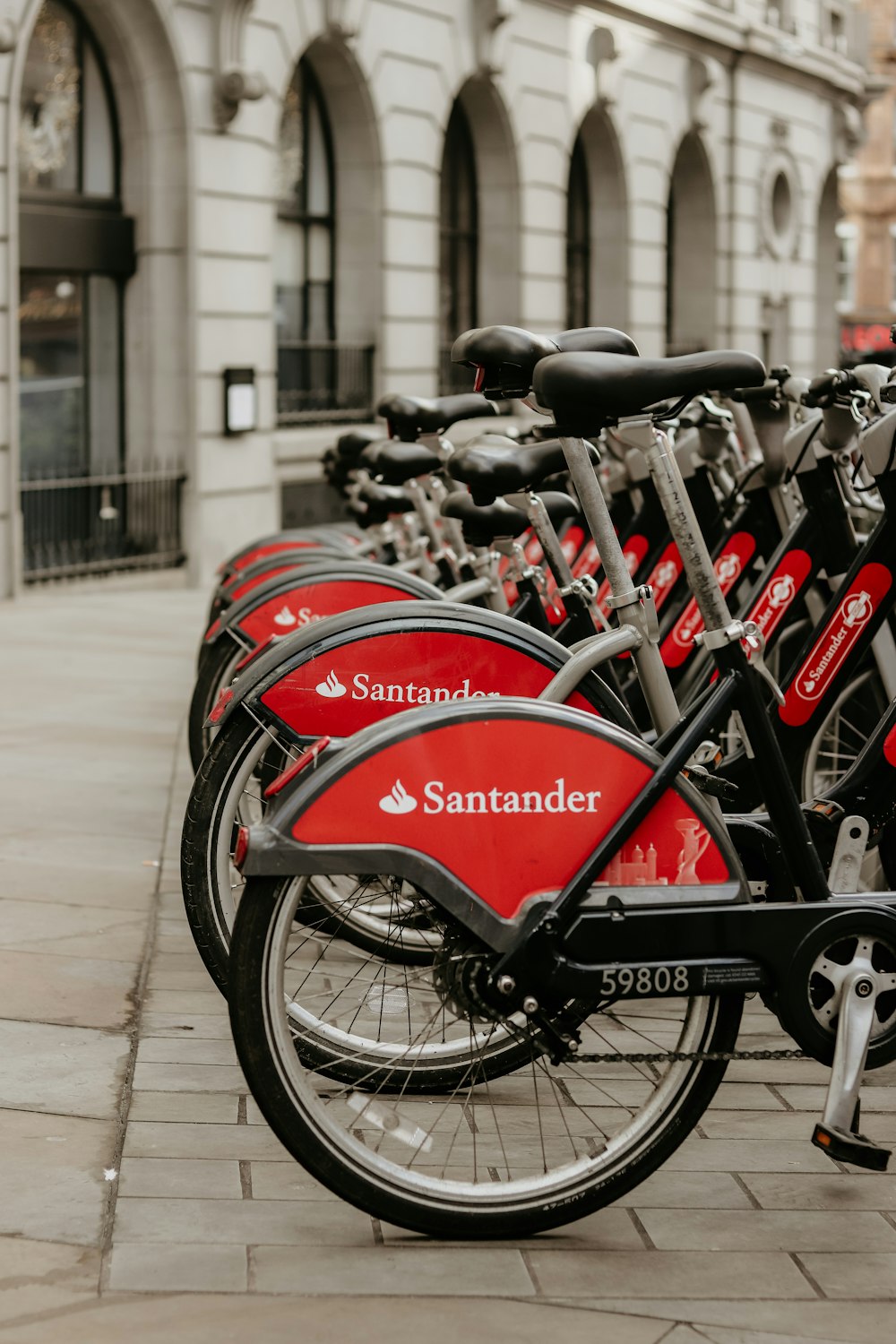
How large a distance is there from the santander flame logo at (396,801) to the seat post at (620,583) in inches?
24.1

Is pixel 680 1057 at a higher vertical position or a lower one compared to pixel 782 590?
lower

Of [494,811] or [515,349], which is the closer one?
[494,811]

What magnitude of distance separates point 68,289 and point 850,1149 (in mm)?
13844

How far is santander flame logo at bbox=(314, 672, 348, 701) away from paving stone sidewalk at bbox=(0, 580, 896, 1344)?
768 millimetres

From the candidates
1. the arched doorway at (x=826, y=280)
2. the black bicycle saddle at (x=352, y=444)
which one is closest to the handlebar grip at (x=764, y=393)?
the black bicycle saddle at (x=352, y=444)

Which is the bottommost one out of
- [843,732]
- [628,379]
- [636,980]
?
[636,980]

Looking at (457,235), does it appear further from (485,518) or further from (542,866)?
Result: (542,866)

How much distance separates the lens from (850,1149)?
312cm

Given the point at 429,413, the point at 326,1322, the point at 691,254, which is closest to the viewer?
the point at 326,1322

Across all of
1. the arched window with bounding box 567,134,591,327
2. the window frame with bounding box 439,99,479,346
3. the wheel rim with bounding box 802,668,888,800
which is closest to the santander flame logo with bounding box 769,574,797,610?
the wheel rim with bounding box 802,668,888,800

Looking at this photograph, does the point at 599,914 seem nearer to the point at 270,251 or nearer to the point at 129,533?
the point at 129,533

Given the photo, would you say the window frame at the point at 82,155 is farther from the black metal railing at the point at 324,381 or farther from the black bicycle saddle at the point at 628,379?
the black bicycle saddle at the point at 628,379

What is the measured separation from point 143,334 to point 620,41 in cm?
985

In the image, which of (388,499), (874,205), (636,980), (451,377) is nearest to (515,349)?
(636,980)
